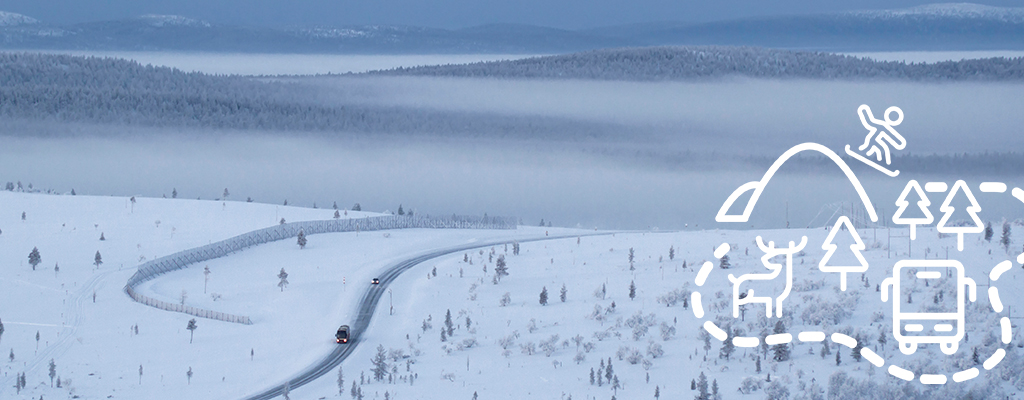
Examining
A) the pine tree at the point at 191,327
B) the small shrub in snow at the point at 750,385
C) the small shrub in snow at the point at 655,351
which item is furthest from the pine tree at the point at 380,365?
the small shrub in snow at the point at 750,385

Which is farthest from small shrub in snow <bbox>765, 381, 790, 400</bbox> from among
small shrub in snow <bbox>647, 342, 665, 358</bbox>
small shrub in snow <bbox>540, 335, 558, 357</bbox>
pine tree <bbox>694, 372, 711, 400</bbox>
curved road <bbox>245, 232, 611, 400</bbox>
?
curved road <bbox>245, 232, 611, 400</bbox>

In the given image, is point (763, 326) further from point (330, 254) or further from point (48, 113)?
point (48, 113)

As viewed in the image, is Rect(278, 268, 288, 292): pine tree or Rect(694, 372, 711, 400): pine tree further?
Rect(278, 268, 288, 292): pine tree

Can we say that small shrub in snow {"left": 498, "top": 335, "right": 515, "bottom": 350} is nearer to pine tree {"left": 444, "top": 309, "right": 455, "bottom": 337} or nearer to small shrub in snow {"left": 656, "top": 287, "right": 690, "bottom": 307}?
pine tree {"left": 444, "top": 309, "right": 455, "bottom": 337}

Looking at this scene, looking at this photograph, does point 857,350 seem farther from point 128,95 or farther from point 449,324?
point 128,95

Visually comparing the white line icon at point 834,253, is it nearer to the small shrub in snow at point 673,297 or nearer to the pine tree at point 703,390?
the small shrub in snow at point 673,297

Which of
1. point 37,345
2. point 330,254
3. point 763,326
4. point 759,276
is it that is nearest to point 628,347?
point 763,326
